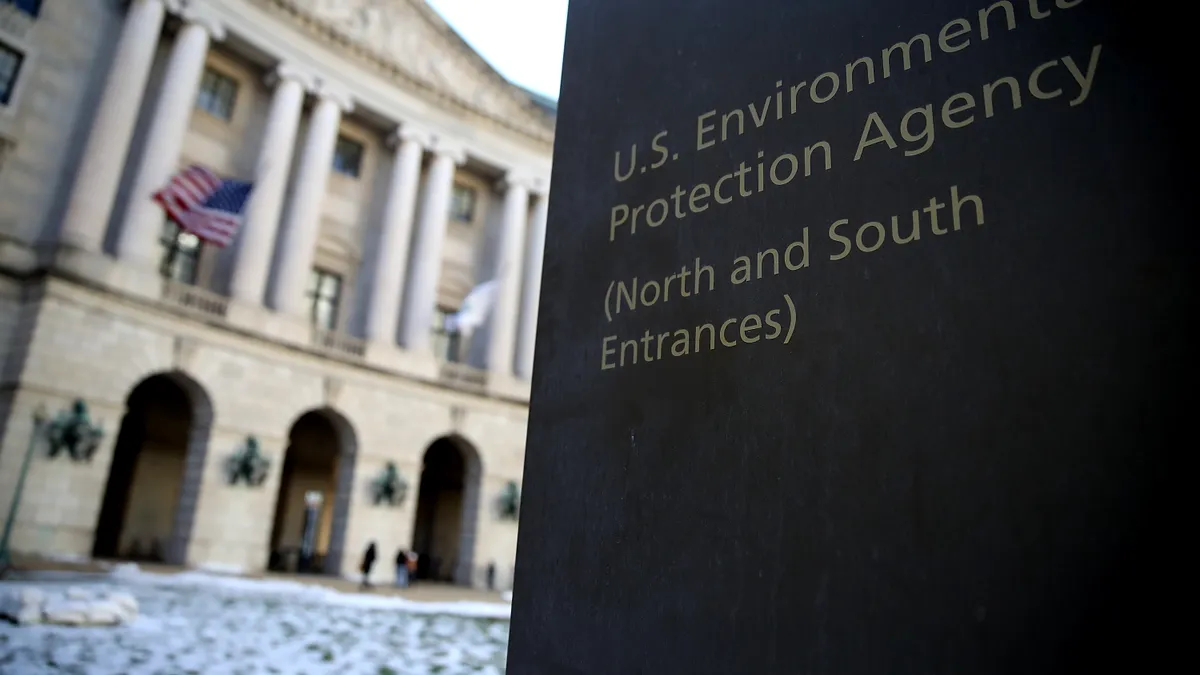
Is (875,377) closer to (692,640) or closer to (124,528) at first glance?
(692,640)

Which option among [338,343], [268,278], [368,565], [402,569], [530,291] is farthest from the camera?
[530,291]

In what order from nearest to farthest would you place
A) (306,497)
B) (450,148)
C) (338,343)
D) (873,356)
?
(873,356), (338,343), (306,497), (450,148)

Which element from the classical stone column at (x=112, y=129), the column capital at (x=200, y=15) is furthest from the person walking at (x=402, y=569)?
the column capital at (x=200, y=15)

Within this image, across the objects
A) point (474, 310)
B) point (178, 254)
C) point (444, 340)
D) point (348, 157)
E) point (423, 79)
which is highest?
point (423, 79)

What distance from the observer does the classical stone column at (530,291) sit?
34781mm

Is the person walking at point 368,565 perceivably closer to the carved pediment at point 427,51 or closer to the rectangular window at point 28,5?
the carved pediment at point 427,51

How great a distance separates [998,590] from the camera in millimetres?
1929

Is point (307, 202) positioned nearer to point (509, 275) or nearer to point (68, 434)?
point (509, 275)

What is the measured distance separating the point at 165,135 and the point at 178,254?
158 inches

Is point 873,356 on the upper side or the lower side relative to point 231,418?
lower

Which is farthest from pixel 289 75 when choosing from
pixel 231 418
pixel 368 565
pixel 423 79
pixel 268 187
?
pixel 368 565

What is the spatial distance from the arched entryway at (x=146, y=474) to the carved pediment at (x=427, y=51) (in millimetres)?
15264

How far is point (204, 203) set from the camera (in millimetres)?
21188

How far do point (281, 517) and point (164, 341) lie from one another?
12.0 meters
